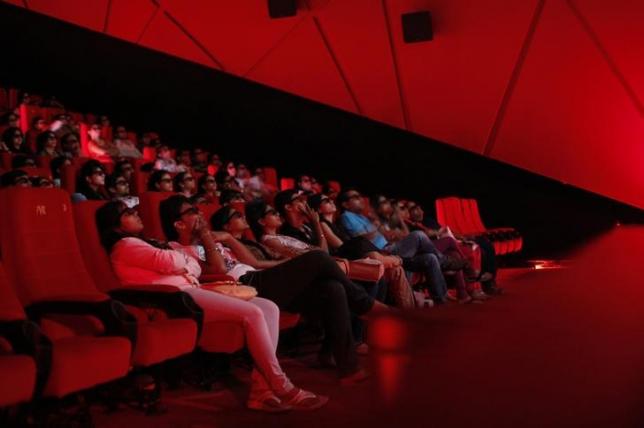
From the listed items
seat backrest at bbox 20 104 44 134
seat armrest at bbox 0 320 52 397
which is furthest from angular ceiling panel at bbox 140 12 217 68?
seat armrest at bbox 0 320 52 397

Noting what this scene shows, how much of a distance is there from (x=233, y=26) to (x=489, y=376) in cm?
475

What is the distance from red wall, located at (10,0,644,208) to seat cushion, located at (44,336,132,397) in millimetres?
4180

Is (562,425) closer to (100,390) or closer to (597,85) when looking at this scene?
(100,390)

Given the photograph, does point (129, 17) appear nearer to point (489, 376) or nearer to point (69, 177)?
point (69, 177)

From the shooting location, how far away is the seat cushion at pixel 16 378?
1.18 metres

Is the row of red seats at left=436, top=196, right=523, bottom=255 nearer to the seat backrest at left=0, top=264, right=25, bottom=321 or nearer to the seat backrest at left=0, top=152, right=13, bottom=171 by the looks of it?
the seat backrest at left=0, top=152, right=13, bottom=171

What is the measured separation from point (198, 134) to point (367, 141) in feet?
4.26

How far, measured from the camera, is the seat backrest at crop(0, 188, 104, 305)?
165 cm

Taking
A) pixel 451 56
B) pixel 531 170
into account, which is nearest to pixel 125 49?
pixel 451 56

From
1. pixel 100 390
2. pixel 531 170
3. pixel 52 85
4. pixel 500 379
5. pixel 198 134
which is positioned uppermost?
pixel 52 85

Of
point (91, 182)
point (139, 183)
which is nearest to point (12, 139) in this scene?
point (139, 183)

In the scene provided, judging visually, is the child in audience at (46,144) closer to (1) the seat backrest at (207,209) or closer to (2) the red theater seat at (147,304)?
(1) the seat backrest at (207,209)

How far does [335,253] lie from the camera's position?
2.79 meters

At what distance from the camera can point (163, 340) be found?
1579 millimetres
